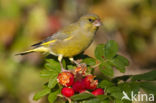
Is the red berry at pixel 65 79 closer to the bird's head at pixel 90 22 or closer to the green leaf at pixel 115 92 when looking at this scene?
the green leaf at pixel 115 92

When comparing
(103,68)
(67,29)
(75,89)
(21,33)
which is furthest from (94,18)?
(21,33)

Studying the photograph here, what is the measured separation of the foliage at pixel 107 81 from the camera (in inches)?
117

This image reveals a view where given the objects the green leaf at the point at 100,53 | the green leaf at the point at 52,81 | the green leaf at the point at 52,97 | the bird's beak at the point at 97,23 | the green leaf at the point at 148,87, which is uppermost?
the bird's beak at the point at 97,23

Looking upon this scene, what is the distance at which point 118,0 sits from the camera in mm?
7605

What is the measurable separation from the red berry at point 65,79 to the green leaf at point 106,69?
0.37 m

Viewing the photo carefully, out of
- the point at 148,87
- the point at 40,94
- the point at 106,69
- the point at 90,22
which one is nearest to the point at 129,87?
the point at 148,87

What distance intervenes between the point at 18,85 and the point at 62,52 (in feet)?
9.06

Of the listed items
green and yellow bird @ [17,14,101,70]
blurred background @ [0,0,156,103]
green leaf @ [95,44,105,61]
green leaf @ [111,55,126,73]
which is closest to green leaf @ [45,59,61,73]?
green leaf @ [95,44,105,61]

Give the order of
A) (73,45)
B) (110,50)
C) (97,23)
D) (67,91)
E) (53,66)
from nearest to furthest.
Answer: (67,91) → (53,66) → (110,50) → (73,45) → (97,23)

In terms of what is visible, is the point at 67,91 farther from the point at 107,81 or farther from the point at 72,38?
the point at 72,38

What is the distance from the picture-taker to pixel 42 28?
7254mm

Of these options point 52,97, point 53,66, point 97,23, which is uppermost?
point 97,23

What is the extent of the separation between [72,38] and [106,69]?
144cm

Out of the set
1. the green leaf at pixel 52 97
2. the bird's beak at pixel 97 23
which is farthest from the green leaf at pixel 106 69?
the bird's beak at pixel 97 23
